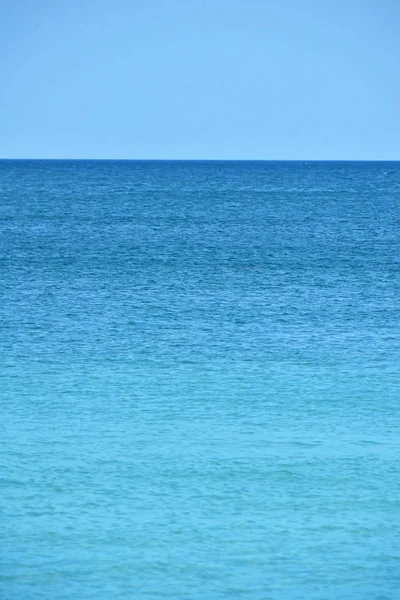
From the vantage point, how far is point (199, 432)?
20641 millimetres

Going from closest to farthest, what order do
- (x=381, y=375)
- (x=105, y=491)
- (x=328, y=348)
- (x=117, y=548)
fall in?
(x=117, y=548), (x=105, y=491), (x=381, y=375), (x=328, y=348)

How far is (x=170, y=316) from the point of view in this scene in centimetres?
3281

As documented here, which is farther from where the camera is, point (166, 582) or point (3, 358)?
point (3, 358)

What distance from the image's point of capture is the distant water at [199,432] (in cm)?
1466

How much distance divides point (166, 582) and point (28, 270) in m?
31.9

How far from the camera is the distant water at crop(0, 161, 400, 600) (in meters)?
14.7

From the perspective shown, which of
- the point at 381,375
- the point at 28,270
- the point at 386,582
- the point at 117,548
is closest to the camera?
the point at 386,582

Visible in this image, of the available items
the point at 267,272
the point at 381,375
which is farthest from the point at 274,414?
the point at 267,272

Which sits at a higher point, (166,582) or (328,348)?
(328,348)

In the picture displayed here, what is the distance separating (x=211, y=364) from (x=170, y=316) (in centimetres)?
695

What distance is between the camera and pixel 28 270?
44781 millimetres

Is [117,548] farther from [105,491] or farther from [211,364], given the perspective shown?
[211,364]

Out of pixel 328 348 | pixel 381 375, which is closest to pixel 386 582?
pixel 381 375

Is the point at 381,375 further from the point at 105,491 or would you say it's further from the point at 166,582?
the point at 166,582
